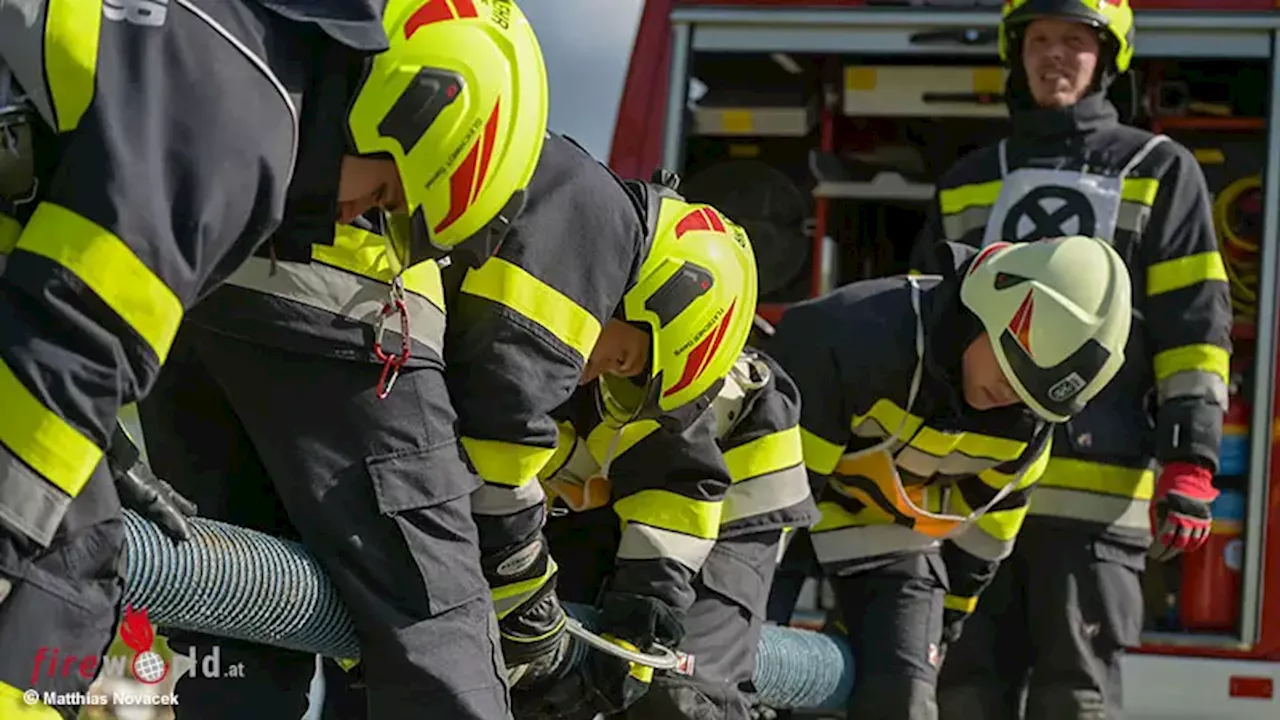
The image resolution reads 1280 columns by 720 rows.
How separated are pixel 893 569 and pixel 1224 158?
258 centimetres

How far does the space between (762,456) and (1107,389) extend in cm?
166

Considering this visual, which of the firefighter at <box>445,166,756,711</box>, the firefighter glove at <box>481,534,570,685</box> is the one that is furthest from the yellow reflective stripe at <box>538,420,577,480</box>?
the firefighter glove at <box>481,534,570,685</box>

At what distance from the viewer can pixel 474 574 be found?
269cm

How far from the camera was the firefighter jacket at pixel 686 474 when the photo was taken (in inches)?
141

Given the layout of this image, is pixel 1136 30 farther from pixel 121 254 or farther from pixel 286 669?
pixel 121 254

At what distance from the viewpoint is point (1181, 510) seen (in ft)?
16.3

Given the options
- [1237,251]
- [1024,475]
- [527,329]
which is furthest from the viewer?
[1237,251]

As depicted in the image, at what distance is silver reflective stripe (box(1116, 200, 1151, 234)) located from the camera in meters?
5.21

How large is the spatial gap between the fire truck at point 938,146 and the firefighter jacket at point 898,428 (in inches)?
60.3

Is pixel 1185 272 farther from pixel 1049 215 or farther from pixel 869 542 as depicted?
pixel 869 542

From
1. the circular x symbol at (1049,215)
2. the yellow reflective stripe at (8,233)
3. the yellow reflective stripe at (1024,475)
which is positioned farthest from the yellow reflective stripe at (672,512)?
the circular x symbol at (1049,215)

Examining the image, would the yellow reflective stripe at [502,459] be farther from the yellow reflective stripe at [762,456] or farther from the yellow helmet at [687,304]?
the yellow reflective stripe at [762,456]

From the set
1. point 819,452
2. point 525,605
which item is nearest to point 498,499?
point 525,605

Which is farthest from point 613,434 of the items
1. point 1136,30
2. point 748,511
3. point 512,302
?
point 1136,30
